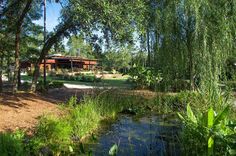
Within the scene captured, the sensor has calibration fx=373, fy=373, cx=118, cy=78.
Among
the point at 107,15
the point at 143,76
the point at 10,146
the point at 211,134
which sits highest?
the point at 107,15

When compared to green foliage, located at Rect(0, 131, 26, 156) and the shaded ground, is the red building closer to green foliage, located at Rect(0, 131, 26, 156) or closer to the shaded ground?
the shaded ground

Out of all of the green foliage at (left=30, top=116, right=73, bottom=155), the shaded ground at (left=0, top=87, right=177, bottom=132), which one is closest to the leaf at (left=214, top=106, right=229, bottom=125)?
the green foliage at (left=30, top=116, right=73, bottom=155)

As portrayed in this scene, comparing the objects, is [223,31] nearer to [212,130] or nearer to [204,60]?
[204,60]

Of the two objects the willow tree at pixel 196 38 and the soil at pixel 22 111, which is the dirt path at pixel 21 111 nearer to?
the soil at pixel 22 111

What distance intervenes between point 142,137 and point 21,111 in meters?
3.74

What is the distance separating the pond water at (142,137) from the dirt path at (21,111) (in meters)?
1.92

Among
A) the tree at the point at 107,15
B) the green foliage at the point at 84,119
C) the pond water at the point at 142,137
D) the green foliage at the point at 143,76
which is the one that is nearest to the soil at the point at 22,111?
the green foliage at the point at 84,119

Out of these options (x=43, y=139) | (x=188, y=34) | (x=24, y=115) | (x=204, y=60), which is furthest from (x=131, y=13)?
(x=188, y=34)

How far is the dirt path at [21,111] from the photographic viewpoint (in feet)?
30.8

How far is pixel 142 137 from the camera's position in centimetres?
1038

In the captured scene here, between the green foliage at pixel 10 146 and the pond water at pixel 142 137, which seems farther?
the pond water at pixel 142 137

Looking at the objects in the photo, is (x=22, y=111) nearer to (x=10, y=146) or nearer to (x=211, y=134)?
(x=10, y=146)

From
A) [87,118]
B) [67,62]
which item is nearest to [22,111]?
[87,118]

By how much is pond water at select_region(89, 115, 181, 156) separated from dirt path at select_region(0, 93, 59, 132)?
1.92 metres
